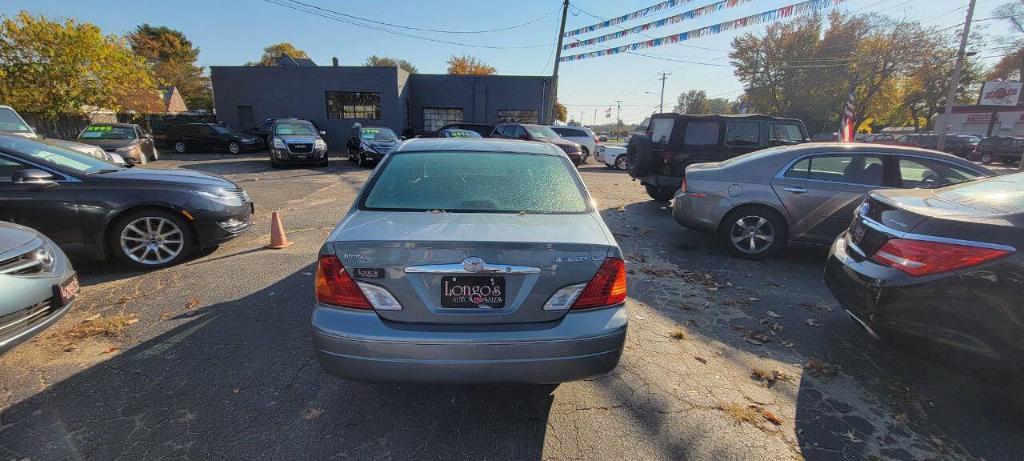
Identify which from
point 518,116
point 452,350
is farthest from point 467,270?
point 518,116

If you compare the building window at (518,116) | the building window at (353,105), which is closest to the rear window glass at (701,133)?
the building window at (518,116)

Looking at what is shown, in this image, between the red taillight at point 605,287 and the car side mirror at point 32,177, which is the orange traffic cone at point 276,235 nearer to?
the car side mirror at point 32,177

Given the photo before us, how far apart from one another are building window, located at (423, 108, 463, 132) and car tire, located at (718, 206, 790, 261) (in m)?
23.0

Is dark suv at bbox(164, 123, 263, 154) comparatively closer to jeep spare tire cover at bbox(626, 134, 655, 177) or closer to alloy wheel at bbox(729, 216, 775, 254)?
jeep spare tire cover at bbox(626, 134, 655, 177)

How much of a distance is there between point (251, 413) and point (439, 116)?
26165mm

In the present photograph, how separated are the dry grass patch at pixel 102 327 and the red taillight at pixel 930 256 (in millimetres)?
5424

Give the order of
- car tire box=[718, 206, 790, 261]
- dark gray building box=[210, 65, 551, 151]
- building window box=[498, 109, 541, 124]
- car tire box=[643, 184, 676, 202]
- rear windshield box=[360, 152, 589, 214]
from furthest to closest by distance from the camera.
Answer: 1. building window box=[498, 109, 541, 124]
2. dark gray building box=[210, 65, 551, 151]
3. car tire box=[643, 184, 676, 202]
4. car tire box=[718, 206, 790, 261]
5. rear windshield box=[360, 152, 589, 214]

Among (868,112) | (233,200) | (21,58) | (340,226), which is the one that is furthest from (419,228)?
(868,112)

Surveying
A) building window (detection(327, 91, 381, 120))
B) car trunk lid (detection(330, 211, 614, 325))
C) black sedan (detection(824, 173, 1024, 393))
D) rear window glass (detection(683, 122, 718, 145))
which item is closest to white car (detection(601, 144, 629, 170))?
rear window glass (detection(683, 122, 718, 145))

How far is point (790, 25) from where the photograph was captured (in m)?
40.9

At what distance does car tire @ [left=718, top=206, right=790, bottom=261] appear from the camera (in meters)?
5.61

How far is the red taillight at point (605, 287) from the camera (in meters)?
2.28

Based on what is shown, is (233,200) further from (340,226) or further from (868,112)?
(868,112)

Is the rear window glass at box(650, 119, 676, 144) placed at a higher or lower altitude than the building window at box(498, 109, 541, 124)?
lower
